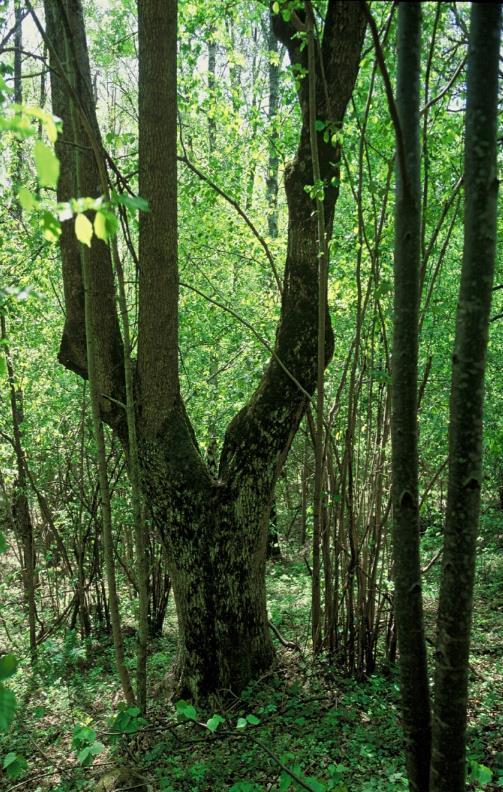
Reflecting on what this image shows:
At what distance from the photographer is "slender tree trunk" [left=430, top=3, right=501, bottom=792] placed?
52.6 inches

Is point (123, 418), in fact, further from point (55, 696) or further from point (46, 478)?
point (46, 478)

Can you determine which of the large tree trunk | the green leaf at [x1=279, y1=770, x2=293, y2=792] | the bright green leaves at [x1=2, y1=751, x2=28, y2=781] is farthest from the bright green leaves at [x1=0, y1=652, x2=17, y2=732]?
the large tree trunk

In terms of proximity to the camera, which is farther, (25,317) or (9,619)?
(9,619)

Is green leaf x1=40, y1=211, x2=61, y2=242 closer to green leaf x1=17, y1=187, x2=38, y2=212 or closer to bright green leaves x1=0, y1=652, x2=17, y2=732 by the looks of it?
green leaf x1=17, y1=187, x2=38, y2=212

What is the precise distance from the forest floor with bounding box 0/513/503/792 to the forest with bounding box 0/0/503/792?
2cm

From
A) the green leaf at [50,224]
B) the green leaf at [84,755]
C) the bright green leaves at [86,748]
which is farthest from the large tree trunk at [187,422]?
the green leaf at [50,224]

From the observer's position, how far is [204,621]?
13.5ft

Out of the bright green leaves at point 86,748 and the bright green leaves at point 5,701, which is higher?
the bright green leaves at point 5,701

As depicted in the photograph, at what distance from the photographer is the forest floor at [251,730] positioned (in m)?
2.89

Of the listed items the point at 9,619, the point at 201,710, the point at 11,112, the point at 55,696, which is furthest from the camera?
the point at 9,619

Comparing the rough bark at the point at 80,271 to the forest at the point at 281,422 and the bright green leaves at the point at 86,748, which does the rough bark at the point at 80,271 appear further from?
the bright green leaves at the point at 86,748

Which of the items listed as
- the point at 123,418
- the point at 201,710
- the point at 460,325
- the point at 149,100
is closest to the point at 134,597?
the point at 201,710

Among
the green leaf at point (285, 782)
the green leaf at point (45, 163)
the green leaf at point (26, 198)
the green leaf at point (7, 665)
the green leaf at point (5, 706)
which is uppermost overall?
the green leaf at point (45, 163)

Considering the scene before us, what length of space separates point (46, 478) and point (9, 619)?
2.01 meters
